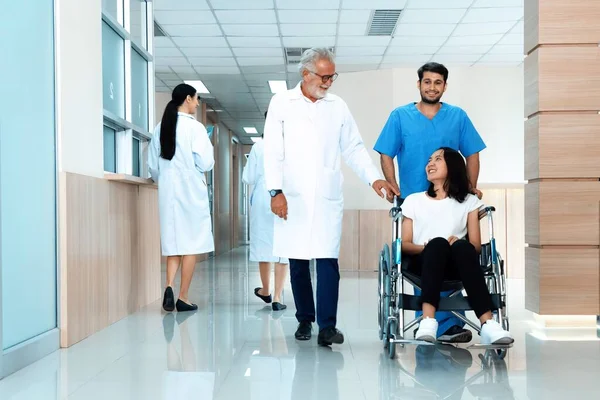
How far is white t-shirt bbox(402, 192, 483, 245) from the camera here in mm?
3520

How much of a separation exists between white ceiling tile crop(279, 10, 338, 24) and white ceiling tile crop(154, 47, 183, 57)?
1.87 meters

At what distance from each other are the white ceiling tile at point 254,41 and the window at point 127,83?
2.86m

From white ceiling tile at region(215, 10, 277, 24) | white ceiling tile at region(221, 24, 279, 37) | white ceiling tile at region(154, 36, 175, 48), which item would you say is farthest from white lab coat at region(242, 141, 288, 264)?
white ceiling tile at region(154, 36, 175, 48)

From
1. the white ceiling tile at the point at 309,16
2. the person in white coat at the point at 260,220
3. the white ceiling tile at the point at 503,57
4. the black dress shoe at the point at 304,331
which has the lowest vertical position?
the black dress shoe at the point at 304,331

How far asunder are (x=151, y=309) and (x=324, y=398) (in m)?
2.90

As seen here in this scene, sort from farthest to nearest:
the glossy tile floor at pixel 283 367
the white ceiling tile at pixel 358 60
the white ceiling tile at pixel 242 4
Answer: the white ceiling tile at pixel 358 60 → the white ceiling tile at pixel 242 4 → the glossy tile floor at pixel 283 367

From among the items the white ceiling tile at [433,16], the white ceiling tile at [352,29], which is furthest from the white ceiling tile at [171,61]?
the white ceiling tile at [433,16]

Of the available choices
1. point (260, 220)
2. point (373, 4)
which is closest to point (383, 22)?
point (373, 4)

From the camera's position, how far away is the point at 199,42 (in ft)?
29.3

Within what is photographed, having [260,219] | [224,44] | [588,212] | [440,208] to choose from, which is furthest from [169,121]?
[224,44]

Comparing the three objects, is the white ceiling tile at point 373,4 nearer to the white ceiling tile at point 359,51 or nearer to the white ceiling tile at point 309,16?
the white ceiling tile at point 309,16

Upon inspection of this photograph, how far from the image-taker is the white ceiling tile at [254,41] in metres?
8.73

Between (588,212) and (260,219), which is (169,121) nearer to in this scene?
(260,219)

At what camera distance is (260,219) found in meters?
5.62
